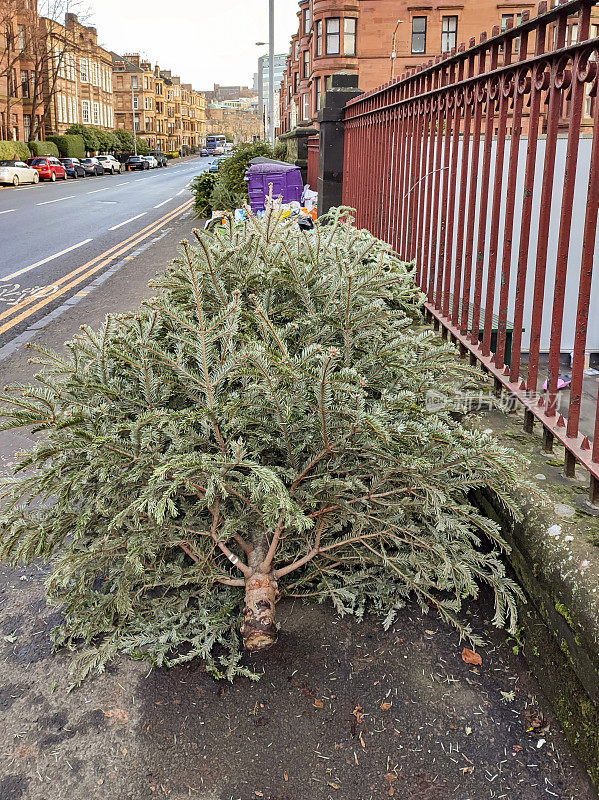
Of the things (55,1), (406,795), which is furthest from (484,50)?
(55,1)

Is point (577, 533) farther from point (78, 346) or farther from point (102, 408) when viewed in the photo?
point (78, 346)

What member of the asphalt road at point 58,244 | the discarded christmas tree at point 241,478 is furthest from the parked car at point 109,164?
the discarded christmas tree at point 241,478

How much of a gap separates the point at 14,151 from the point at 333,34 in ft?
81.3

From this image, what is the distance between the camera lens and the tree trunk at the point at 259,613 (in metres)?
2.54

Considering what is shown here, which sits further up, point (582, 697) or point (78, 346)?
point (78, 346)

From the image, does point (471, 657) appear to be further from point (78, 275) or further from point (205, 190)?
point (205, 190)

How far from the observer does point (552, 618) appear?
223 cm

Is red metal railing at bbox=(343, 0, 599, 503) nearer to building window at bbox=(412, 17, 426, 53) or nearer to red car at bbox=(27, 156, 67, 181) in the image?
building window at bbox=(412, 17, 426, 53)

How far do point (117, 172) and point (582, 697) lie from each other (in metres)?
75.8

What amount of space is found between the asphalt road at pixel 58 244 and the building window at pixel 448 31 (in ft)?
89.7

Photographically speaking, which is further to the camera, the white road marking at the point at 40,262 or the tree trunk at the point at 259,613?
the white road marking at the point at 40,262

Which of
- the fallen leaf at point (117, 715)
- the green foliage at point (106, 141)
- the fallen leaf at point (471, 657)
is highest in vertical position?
the green foliage at point (106, 141)

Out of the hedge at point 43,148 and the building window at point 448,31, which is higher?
the building window at point 448,31

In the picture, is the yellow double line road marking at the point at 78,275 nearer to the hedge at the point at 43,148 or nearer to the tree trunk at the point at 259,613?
the tree trunk at the point at 259,613
